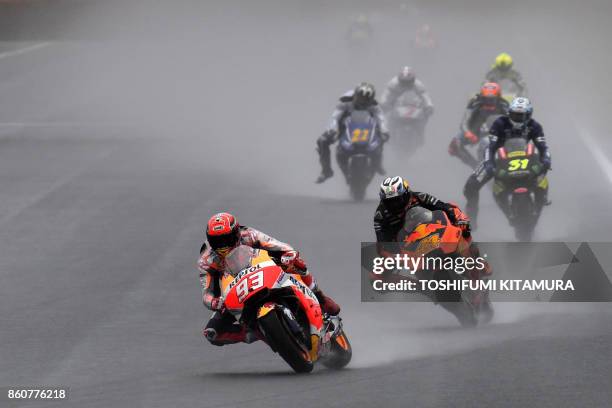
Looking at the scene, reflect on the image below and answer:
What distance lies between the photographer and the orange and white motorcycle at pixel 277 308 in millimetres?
12828

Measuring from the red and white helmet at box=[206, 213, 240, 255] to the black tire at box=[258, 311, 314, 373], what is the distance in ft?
2.85

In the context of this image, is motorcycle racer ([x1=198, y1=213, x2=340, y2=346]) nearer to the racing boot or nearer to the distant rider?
the racing boot

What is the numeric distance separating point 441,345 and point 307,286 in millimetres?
1636

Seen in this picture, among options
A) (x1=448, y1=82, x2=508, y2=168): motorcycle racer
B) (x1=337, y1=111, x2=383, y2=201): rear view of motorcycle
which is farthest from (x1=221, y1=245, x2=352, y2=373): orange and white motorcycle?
(x1=448, y1=82, x2=508, y2=168): motorcycle racer

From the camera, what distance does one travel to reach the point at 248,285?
42.8ft

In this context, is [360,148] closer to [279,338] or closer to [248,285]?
[248,285]

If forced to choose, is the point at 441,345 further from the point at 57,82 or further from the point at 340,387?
the point at 57,82

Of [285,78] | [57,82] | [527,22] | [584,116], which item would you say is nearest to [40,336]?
[584,116]

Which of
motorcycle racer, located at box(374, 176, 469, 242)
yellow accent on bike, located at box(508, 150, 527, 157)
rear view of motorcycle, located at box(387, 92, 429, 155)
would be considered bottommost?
motorcycle racer, located at box(374, 176, 469, 242)

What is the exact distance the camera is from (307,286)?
13.8m

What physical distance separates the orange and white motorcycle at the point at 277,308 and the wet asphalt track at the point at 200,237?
0.95 ft

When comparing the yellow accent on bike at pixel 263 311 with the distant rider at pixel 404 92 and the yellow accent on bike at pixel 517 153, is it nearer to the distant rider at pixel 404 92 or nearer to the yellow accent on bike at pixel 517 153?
the yellow accent on bike at pixel 517 153

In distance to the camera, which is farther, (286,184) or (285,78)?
(285,78)

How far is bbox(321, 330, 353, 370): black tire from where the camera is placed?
13805 millimetres
